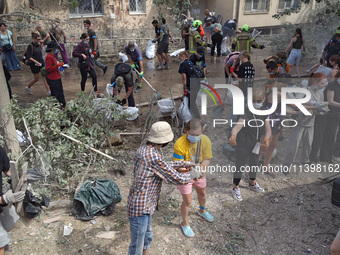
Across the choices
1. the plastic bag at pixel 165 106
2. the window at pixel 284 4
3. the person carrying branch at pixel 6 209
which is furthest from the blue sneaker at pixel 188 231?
the window at pixel 284 4

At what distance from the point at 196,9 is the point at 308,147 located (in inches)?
502

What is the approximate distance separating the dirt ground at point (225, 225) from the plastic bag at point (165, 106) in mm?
1610

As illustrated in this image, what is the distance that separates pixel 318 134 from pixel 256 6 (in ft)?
44.2

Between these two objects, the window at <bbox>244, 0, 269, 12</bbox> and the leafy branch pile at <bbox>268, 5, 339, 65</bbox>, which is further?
the window at <bbox>244, 0, 269, 12</bbox>

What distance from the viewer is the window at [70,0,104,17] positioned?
443 inches

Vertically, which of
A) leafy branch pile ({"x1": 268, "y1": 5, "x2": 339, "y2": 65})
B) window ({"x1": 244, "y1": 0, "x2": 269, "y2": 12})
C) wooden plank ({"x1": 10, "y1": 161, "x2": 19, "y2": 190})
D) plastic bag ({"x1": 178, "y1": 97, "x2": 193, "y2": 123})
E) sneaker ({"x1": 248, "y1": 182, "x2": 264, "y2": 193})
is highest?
window ({"x1": 244, "y1": 0, "x2": 269, "y2": 12})

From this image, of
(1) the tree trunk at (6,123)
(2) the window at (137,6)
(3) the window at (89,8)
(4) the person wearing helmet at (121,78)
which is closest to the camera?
(1) the tree trunk at (6,123)

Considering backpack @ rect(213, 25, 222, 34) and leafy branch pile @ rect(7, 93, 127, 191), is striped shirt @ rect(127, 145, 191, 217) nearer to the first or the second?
leafy branch pile @ rect(7, 93, 127, 191)

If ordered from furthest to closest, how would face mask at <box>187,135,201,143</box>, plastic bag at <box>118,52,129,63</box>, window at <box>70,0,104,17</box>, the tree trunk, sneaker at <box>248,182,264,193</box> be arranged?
1. window at <box>70,0,104,17</box>
2. plastic bag at <box>118,52,129,63</box>
3. sneaker at <box>248,182,264,193</box>
4. the tree trunk
5. face mask at <box>187,135,201,143</box>

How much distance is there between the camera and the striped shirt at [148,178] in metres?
2.64

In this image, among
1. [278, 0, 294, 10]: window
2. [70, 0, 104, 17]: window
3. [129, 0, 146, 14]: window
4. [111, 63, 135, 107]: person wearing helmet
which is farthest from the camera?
[278, 0, 294, 10]: window

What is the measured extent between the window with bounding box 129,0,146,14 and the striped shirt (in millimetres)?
10904

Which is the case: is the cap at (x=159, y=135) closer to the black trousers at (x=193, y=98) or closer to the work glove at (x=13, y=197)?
the work glove at (x=13, y=197)

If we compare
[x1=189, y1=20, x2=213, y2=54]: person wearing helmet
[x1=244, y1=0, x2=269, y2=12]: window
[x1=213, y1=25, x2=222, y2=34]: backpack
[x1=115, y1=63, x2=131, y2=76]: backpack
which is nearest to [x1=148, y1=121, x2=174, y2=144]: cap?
[x1=115, y1=63, x2=131, y2=76]: backpack
